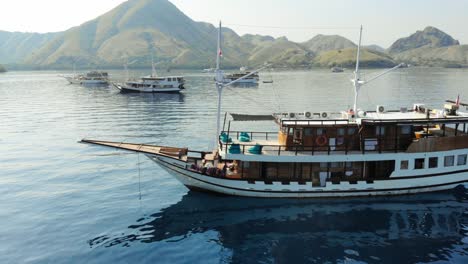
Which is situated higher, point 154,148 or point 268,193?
point 154,148

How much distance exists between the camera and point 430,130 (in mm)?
30016

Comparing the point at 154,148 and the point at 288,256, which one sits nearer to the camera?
the point at 288,256

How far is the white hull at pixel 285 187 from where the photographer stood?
2673 cm

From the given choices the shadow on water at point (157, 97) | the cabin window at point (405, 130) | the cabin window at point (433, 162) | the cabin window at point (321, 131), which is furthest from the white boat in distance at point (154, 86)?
the cabin window at point (433, 162)

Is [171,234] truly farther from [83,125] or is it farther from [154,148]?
[83,125]

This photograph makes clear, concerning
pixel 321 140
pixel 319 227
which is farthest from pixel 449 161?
pixel 319 227

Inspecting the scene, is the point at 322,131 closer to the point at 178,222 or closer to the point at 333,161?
the point at 333,161


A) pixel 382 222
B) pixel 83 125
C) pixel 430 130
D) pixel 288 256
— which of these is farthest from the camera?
pixel 83 125

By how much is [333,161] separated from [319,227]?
4.86 meters

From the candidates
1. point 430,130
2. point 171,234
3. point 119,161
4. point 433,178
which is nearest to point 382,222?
point 433,178

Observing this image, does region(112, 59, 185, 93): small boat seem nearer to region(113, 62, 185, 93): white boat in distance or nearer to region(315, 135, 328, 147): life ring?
region(113, 62, 185, 93): white boat in distance

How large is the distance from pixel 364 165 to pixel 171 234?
45.1 feet

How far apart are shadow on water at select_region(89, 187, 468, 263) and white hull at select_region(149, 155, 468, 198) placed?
18.8 inches

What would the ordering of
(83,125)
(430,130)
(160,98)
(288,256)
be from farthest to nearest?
(160,98) < (83,125) < (430,130) < (288,256)
